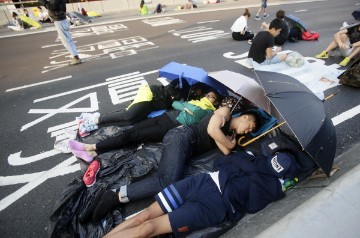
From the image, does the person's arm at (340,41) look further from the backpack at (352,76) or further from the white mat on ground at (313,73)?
the backpack at (352,76)

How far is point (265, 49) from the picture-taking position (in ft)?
21.1

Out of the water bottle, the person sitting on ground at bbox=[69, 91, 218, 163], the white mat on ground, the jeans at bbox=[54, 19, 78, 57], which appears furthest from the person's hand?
the jeans at bbox=[54, 19, 78, 57]

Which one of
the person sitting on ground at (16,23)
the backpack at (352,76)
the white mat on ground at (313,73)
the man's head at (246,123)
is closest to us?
the man's head at (246,123)

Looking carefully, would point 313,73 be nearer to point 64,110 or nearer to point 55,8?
point 64,110

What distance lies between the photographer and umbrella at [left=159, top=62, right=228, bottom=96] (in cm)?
424

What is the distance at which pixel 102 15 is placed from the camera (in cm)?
1788

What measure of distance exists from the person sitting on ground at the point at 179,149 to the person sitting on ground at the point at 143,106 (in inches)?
43.8

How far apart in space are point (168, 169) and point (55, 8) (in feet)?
20.8

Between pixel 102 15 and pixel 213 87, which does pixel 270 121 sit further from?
pixel 102 15

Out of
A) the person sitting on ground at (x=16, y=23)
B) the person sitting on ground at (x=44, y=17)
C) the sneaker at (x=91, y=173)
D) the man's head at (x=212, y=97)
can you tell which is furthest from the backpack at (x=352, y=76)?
the person sitting on ground at (x=44, y=17)

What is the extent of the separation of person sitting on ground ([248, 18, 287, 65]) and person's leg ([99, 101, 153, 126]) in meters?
3.79

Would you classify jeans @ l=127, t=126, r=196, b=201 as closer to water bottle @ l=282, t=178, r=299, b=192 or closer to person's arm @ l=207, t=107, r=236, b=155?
person's arm @ l=207, t=107, r=236, b=155

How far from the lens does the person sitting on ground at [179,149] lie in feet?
9.30

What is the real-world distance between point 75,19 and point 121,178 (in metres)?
14.1
